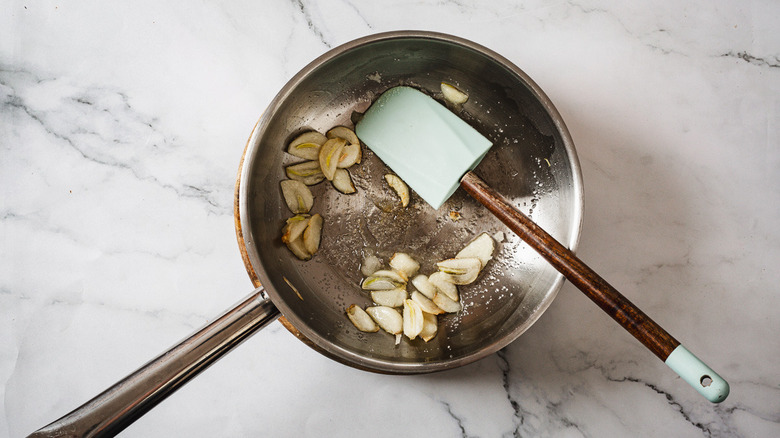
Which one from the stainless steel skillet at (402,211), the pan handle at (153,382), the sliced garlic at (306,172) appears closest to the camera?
the pan handle at (153,382)

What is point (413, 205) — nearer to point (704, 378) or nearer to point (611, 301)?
point (611, 301)

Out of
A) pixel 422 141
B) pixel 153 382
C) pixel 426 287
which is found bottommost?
pixel 153 382

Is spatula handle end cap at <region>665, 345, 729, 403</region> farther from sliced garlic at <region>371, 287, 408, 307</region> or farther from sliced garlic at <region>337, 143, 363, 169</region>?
sliced garlic at <region>337, 143, 363, 169</region>

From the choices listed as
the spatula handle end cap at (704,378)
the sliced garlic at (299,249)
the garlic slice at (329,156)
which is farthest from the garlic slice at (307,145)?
the spatula handle end cap at (704,378)

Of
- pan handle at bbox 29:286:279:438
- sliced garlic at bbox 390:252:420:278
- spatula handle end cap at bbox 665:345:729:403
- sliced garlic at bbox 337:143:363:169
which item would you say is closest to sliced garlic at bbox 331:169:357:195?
sliced garlic at bbox 337:143:363:169

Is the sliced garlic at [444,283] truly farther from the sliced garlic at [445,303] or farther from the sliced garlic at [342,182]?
the sliced garlic at [342,182]

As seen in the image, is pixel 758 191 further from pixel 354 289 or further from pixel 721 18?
pixel 354 289

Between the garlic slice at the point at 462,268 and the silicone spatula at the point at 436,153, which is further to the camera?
the garlic slice at the point at 462,268

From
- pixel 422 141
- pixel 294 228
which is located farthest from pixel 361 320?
pixel 422 141
